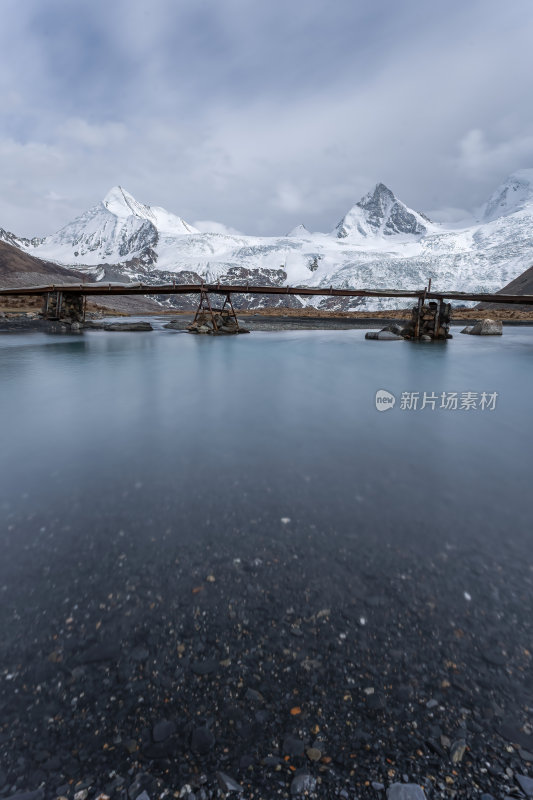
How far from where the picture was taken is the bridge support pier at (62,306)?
167 ft

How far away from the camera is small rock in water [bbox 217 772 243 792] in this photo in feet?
7.22

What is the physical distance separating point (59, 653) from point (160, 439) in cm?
622

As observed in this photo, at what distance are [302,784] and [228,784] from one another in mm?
437

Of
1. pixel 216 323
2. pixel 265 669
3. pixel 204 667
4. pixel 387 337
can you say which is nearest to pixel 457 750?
pixel 265 669

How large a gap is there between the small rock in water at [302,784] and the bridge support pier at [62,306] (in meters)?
57.0

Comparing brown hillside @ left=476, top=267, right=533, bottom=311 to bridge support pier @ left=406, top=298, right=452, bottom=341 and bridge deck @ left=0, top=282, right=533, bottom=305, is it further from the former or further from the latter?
bridge support pier @ left=406, top=298, right=452, bottom=341

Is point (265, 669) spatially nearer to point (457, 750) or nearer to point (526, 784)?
point (457, 750)

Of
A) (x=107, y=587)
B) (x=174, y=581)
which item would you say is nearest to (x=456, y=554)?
(x=174, y=581)

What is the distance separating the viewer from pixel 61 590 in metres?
3.92

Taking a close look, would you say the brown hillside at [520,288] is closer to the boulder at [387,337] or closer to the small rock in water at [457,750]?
the boulder at [387,337]

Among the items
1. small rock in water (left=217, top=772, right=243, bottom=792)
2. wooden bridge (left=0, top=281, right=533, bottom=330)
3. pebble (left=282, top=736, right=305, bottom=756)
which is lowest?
pebble (left=282, top=736, right=305, bottom=756)

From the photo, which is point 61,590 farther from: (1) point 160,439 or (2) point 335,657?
(1) point 160,439

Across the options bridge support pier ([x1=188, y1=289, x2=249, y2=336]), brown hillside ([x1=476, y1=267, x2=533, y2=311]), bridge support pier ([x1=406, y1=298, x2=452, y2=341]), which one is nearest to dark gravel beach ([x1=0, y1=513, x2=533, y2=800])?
bridge support pier ([x1=188, y1=289, x2=249, y2=336])

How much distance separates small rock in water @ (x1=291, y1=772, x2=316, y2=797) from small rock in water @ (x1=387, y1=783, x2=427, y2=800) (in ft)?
1.45
